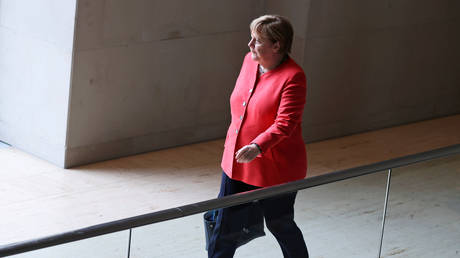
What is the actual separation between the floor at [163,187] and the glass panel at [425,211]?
1cm

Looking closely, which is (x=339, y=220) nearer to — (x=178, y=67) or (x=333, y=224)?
(x=333, y=224)

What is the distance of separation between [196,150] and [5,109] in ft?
6.26

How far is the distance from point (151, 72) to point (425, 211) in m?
3.62

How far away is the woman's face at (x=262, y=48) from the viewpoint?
4.24 m

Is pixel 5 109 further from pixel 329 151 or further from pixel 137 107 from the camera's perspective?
pixel 329 151

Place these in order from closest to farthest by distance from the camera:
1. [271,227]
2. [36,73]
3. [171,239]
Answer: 1. [171,239]
2. [271,227]
3. [36,73]

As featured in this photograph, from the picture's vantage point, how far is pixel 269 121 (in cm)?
435

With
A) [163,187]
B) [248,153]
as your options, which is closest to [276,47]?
[248,153]

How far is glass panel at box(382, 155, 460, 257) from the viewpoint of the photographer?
4418 mm

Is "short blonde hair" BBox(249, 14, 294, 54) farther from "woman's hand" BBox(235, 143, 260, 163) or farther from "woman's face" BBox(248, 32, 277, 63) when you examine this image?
"woman's hand" BBox(235, 143, 260, 163)

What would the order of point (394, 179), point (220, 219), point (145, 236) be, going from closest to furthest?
point (145, 236) → point (220, 219) → point (394, 179)

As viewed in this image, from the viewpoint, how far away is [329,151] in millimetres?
8297

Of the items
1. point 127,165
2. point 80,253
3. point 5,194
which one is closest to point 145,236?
point 80,253

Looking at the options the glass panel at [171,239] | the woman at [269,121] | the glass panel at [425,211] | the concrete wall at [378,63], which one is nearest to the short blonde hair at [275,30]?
the woman at [269,121]
